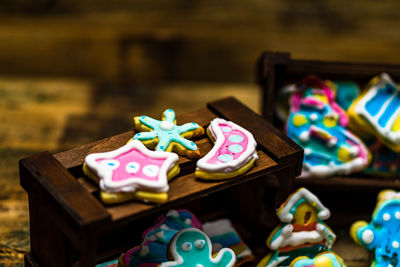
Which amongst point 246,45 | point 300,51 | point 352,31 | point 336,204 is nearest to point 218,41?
point 246,45

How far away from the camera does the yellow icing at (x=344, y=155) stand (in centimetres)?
201

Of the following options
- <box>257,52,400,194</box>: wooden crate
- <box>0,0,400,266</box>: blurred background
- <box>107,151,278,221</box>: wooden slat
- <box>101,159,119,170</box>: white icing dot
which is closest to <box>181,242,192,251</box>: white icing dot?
<box>107,151,278,221</box>: wooden slat

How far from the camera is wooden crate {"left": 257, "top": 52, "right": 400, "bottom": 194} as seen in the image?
200cm

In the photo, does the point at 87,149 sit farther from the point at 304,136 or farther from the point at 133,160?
the point at 304,136

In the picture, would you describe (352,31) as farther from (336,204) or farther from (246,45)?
(336,204)

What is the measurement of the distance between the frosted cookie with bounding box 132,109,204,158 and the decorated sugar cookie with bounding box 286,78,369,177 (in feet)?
1.32

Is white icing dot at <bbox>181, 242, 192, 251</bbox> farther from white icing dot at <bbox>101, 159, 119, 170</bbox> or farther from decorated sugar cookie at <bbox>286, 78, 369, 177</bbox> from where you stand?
decorated sugar cookie at <bbox>286, 78, 369, 177</bbox>

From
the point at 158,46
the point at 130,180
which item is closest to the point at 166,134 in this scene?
the point at 130,180

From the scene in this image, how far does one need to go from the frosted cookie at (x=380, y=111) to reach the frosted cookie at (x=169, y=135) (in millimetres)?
526

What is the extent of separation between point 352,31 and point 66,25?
1141mm

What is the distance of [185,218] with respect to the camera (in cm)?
185

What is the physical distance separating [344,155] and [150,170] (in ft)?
2.26

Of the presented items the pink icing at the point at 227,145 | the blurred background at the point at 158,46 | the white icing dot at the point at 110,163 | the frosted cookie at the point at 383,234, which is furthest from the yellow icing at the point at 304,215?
the blurred background at the point at 158,46

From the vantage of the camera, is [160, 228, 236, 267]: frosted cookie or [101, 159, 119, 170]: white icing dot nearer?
[101, 159, 119, 170]: white icing dot
